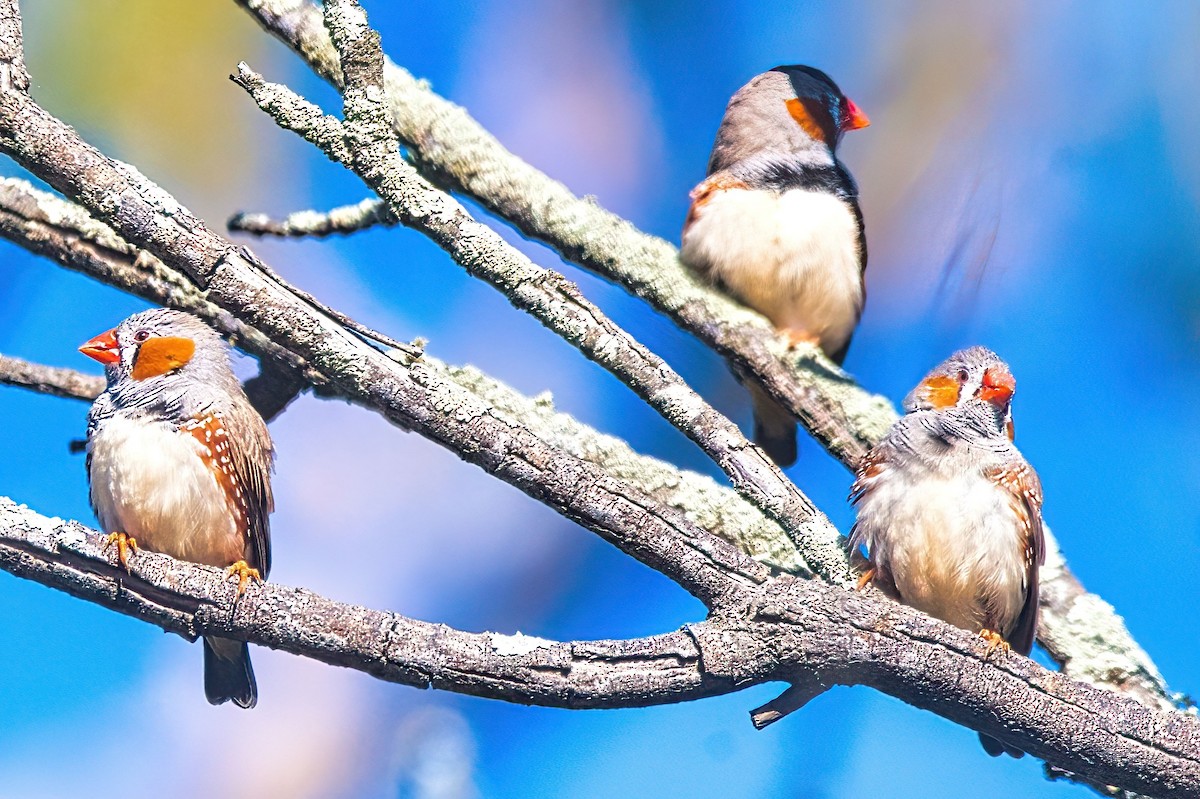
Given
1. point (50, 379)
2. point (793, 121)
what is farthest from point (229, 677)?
point (793, 121)

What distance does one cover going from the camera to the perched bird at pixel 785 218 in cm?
346

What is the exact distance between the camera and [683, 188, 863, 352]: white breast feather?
3.44 metres

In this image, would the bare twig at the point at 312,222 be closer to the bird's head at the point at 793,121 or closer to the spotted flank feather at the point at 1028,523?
the bird's head at the point at 793,121

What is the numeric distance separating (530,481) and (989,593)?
1.18m

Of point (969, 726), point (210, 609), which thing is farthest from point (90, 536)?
point (969, 726)

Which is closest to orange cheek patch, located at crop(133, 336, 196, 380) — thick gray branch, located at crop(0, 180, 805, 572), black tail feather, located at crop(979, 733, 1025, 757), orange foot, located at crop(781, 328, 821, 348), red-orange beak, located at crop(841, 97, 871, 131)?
thick gray branch, located at crop(0, 180, 805, 572)

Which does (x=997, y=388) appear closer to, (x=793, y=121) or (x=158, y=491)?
(x=793, y=121)

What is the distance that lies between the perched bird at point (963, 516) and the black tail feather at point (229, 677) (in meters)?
1.62

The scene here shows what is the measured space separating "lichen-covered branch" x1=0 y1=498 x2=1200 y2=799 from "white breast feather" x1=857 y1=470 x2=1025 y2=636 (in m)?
0.36

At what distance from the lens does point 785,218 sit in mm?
3562

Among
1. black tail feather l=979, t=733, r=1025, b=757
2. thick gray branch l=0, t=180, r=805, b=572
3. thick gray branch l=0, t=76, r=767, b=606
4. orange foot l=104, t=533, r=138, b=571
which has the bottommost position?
orange foot l=104, t=533, r=138, b=571

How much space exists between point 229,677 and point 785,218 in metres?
2.22

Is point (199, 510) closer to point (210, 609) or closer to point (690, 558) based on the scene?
point (210, 609)

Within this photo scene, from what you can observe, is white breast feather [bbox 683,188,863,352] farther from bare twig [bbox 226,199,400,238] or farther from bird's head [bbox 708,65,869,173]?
bare twig [bbox 226,199,400,238]
